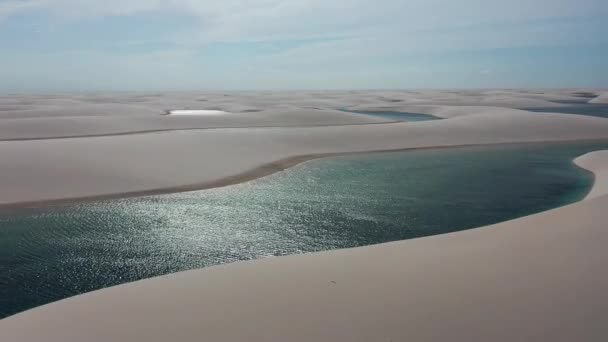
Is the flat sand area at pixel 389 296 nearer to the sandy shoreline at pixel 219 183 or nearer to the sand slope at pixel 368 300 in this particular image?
the sand slope at pixel 368 300

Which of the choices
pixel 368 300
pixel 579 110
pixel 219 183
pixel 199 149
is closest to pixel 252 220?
pixel 219 183

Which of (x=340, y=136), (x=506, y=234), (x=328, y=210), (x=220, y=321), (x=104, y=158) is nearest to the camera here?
(x=220, y=321)

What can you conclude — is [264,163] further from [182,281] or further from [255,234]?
[182,281]

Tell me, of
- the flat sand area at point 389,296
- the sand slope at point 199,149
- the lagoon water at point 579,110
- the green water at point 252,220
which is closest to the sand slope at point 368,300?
the flat sand area at point 389,296

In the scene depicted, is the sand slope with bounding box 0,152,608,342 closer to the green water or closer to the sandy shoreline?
the green water

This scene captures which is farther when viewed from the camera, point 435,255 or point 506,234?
point 506,234

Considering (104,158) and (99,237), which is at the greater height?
(104,158)

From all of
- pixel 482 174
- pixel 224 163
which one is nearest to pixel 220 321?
pixel 224 163

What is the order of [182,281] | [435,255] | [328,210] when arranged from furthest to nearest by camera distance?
[328,210] → [435,255] → [182,281]
